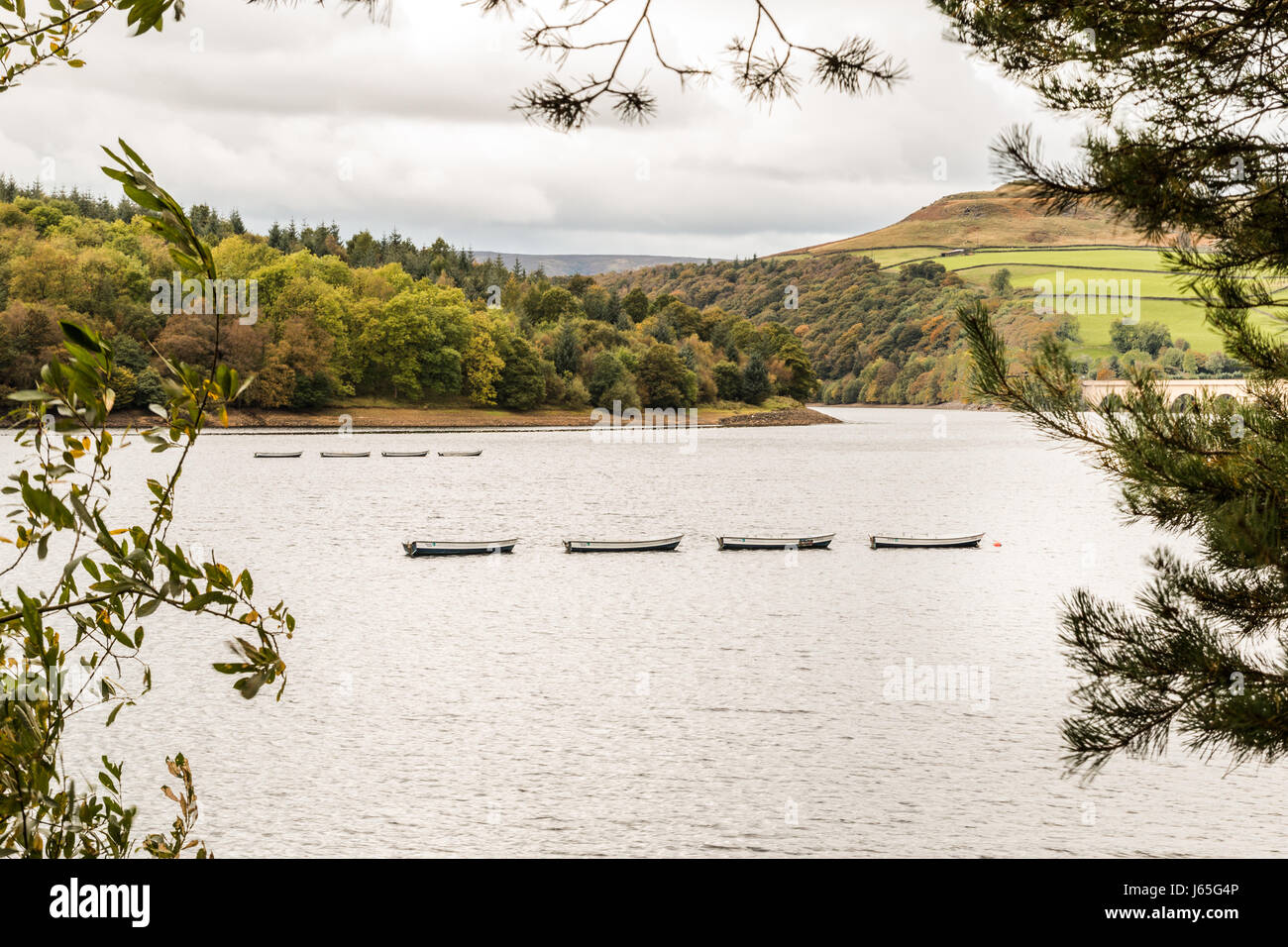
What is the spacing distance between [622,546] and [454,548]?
6.17 metres

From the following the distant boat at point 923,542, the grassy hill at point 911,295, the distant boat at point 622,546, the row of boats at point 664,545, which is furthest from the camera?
the grassy hill at point 911,295

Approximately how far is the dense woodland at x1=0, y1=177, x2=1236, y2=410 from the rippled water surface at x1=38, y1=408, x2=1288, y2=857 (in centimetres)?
3120

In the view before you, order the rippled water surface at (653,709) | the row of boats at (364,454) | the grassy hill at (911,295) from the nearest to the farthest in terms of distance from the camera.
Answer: the rippled water surface at (653,709) → the row of boats at (364,454) → the grassy hill at (911,295)

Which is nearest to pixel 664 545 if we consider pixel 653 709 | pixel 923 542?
pixel 923 542

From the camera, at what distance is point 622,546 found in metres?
40.6

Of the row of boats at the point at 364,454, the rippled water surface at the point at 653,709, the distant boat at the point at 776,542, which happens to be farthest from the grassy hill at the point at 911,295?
the rippled water surface at the point at 653,709

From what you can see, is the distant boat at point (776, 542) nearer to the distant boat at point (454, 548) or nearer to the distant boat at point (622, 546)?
the distant boat at point (622, 546)

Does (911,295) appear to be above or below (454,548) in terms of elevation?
above

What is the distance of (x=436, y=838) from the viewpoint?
47.4 feet

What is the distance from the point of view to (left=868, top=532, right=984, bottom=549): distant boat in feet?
140

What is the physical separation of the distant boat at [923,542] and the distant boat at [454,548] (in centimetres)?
1422

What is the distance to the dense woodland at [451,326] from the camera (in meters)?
93.6

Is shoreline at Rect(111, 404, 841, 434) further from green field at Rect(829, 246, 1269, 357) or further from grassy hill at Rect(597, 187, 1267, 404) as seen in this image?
green field at Rect(829, 246, 1269, 357)

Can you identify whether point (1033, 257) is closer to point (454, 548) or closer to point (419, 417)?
point (419, 417)
